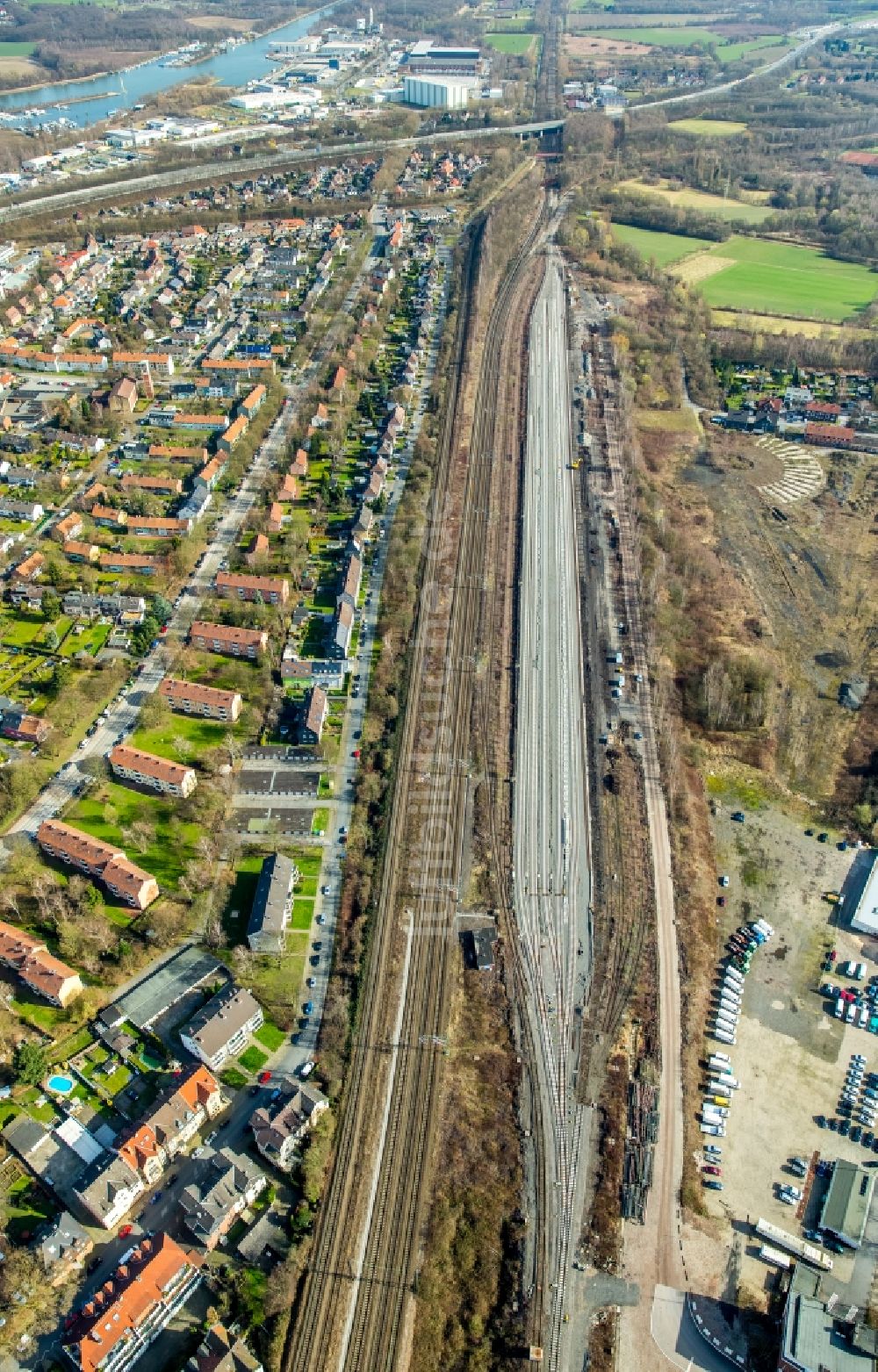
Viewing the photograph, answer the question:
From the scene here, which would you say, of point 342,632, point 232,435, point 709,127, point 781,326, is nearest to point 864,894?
point 342,632

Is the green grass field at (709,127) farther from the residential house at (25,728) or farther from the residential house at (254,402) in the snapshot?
the residential house at (25,728)

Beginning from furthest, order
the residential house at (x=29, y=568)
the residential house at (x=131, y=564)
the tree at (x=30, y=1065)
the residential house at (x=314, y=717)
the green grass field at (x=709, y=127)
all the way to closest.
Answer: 1. the green grass field at (x=709, y=127)
2. the residential house at (x=131, y=564)
3. the residential house at (x=29, y=568)
4. the residential house at (x=314, y=717)
5. the tree at (x=30, y=1065)

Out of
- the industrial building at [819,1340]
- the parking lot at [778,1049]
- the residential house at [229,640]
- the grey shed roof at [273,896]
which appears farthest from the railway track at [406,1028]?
the industrial building at [819,1340]

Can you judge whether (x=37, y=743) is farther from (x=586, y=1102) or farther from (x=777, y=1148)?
(x=777, y=1148)

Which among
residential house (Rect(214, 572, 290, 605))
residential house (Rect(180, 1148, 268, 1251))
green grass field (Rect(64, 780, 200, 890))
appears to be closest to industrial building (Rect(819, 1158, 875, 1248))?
residential house (Rect(180, 1148, 268, 1251))

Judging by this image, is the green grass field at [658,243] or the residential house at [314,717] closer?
the residential house at [314,717]

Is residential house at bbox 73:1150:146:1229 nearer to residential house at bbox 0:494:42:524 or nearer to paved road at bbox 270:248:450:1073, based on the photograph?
paved road at bbox 270:248:450:1073
